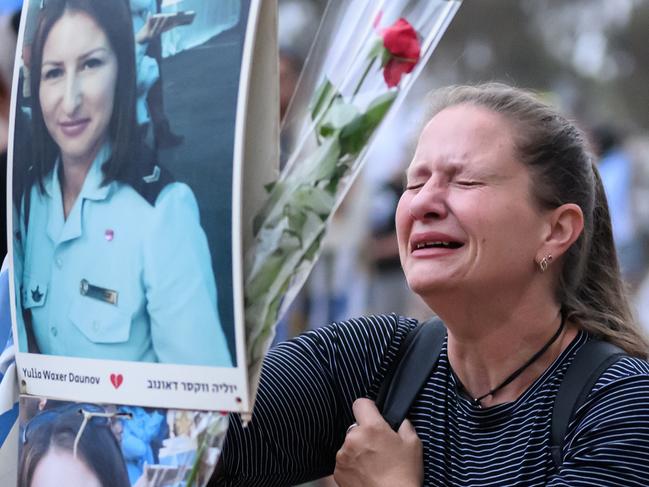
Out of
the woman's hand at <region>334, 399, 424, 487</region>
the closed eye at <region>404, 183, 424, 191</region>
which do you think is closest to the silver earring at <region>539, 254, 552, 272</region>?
the closed eye at <region>404, 183, 424, 191</region>

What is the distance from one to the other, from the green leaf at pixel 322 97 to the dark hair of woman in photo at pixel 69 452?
55cm

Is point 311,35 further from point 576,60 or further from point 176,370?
point 576,60

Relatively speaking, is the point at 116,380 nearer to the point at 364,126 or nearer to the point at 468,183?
the point at 364,126

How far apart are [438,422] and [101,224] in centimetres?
64

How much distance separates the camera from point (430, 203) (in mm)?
1838

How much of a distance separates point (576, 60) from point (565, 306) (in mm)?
6257

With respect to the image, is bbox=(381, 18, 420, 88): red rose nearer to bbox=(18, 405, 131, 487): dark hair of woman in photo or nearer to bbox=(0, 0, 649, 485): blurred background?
bbox=(0, 0, 649, 485): blurred background

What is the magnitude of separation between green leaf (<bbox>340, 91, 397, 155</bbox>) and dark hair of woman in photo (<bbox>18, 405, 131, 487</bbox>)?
552 millimetres

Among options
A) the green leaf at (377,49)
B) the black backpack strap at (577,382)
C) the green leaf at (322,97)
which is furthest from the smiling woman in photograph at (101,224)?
the black backpack strap at (577,382)

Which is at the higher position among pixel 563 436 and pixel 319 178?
pixel 319 178

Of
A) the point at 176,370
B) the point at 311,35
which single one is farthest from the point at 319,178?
the point at 176,370

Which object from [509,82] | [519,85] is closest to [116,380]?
[509,82]

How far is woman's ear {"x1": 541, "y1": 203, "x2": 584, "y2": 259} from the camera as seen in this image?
6.38 feet

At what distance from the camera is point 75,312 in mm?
1704
